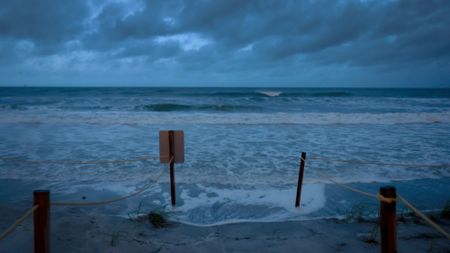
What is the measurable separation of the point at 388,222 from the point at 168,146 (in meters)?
3.22

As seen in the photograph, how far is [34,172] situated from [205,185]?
4410 millimetres

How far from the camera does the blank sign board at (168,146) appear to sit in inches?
182

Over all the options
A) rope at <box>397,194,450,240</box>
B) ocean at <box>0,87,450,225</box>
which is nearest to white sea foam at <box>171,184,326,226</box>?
ocean at <box>0,87,450,225</box>

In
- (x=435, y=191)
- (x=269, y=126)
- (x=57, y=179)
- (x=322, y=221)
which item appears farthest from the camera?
(x=269, y=126)

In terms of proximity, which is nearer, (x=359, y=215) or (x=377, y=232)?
(x=377, y=232)

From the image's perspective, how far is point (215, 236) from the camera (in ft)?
13.4

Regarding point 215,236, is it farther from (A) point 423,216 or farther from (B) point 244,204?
(A) point 423,216

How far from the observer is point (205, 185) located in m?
6.45

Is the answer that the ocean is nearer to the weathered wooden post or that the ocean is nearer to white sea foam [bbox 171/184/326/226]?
white sea foam [bbox 171/184/326/226]

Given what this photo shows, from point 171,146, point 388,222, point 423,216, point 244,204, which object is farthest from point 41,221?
point 244,204

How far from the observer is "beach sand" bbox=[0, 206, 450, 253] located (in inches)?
146

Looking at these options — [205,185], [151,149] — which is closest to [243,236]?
[205,185]

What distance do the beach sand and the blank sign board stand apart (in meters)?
1.02

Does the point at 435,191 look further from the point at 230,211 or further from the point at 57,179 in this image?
the point at 57,179
